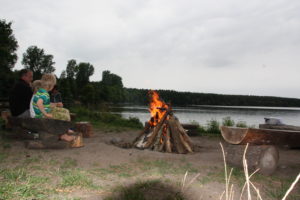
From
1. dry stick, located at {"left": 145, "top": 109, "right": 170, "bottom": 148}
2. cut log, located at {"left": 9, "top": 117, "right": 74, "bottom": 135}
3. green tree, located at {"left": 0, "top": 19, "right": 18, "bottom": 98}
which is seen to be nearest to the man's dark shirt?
cut log, located at {"left": 9, "top": 117, "right": 74, "bottom": 135}

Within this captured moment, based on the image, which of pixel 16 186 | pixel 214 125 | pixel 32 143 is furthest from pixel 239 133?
pixel 214 125

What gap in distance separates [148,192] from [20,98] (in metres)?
5.54

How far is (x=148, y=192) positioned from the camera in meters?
3.49

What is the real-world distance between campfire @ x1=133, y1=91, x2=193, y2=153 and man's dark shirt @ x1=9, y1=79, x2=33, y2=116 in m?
3.36

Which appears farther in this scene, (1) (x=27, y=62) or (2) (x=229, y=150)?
(1) (x=27, y=62)

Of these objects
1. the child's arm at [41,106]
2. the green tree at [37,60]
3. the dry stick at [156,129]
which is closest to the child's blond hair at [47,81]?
the child's arm at [41,106]

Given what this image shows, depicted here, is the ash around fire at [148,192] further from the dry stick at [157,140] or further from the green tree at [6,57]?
the green tree at [6,57]

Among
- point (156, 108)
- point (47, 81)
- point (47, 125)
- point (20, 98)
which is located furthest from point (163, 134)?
point (20, 98)

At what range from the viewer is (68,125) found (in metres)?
6.42

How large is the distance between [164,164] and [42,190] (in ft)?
8.59

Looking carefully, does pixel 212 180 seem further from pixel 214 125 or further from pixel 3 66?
pixel 3 66

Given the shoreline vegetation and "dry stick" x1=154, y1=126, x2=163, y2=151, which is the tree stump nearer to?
"dry stick" x1=154, y1=126, x2=163, y2=151

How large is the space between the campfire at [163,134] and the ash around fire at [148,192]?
353 centimetres

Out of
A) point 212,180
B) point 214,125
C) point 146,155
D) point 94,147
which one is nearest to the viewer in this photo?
point 212,180
